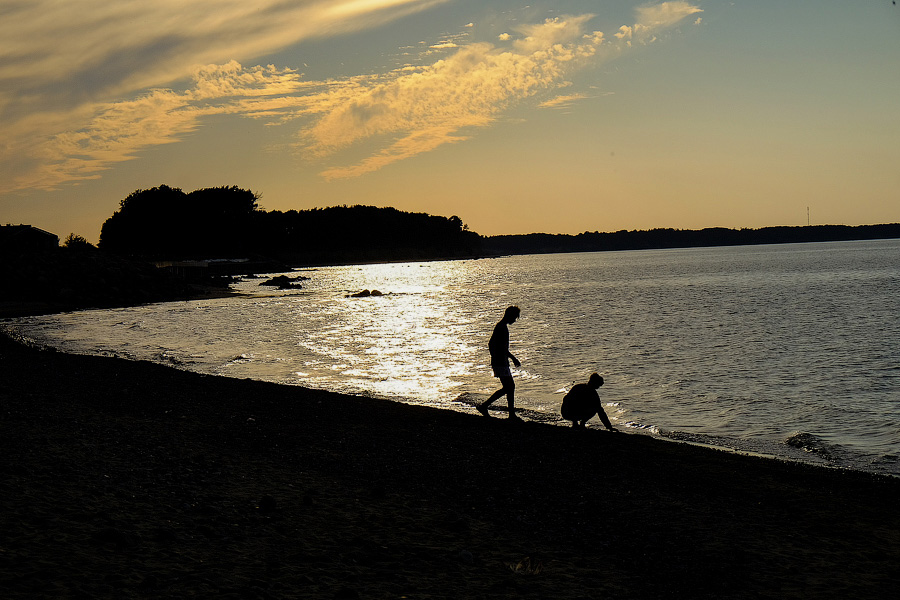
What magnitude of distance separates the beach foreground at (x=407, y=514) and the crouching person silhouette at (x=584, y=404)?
786 millimetres

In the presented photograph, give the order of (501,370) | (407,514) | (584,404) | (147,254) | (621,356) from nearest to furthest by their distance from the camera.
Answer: (407,514)
(584,404)
(501,370)
(621,356)
(147,254)

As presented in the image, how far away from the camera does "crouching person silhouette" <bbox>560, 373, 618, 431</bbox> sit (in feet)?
45.0

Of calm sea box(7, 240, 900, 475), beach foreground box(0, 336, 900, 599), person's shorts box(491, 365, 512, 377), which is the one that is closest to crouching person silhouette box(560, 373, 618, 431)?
beach foreground box(0, 336, 900, 599)

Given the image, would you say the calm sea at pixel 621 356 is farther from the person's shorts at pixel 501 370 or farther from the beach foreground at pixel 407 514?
the beach foreground at pixel 407 514

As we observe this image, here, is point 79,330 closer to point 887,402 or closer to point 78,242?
point 887,402

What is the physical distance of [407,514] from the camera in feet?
26.1

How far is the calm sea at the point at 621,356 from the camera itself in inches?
622

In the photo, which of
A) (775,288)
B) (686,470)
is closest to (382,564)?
(686,470)

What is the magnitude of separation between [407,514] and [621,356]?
21508 mm

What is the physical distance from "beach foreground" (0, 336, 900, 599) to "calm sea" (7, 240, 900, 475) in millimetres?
4031

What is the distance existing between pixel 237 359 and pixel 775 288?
67.7 m

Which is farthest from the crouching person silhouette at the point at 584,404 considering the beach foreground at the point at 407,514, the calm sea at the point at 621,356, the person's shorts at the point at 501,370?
the calm sea at the point at 621,356

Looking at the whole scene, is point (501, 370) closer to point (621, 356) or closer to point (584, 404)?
point (584, 404)

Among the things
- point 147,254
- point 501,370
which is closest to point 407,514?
point 501,370
